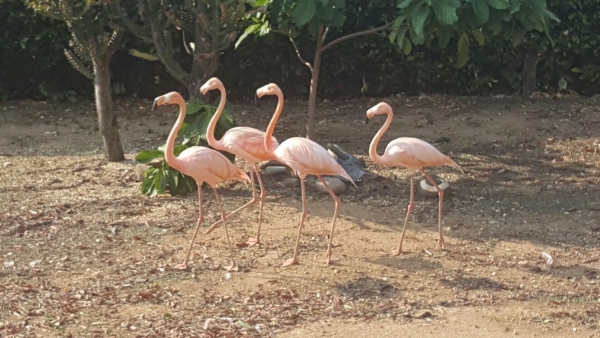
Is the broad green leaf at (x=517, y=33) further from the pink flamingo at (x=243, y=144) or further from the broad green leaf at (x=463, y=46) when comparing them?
the pink flamingo at (x=243, y=144)

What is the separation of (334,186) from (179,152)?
1.37m

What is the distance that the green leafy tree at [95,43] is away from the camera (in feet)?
25.0

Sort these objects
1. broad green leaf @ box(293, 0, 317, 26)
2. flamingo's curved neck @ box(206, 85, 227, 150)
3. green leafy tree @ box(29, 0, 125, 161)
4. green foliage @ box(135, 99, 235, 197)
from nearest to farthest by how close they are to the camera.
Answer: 1. flamingo's curved neck @ box(206, 85, 227, 150)
2. broad green leaf @ box(293, 0, 317, 26)
3. green foliage @ box(135, 99, 235, 197)
4. green leafy tree @ box(29, 0, 125, 161)

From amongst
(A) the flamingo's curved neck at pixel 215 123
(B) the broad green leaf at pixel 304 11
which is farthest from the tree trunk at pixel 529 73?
(A) the flamingo's curved neck at pixel 215 123

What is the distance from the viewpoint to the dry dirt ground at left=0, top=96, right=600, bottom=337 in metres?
4.88

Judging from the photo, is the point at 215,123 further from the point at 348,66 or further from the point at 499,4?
the point at 348,66

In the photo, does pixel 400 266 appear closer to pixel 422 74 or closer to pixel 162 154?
pixel 162 154

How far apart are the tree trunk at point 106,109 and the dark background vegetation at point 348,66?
10.3 feet

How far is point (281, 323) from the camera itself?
4.83m

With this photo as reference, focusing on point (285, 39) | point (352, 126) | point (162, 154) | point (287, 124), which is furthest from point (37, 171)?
point (285, 39)

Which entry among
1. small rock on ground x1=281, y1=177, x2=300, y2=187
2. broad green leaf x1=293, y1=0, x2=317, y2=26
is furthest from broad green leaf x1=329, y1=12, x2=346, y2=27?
small rock on ground x1=281, y1=177, x2=300, y2=187

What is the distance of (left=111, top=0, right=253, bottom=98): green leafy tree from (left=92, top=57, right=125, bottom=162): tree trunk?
360 mm

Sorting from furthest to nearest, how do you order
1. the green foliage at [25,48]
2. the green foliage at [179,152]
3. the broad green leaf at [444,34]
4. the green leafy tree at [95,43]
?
1. the green foliage at [25,48]
2. the green leafy tree at [95,43]
3. the green foliage at [179,152]
4. the broad green leaf at [444,34]

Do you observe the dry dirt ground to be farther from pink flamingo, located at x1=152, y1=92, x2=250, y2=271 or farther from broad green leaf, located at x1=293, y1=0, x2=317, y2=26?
broad green leaf, located at x1=293, y1=0, x2=317, y2=26
